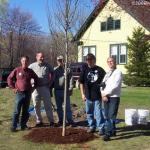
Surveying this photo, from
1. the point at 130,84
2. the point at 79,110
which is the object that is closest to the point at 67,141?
the point at 79,110

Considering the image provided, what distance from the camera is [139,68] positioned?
128 feet

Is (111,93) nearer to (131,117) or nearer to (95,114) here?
(95,114)

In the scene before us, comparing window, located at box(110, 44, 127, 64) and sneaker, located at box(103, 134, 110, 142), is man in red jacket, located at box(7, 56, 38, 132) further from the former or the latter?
window, located at box(110, 44, 127, 64)

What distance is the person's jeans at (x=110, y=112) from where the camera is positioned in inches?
436

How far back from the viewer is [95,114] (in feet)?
37.7

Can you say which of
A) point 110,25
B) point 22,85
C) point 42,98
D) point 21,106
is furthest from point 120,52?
point 22,85

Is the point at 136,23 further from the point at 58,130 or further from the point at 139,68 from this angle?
the point at 58,130

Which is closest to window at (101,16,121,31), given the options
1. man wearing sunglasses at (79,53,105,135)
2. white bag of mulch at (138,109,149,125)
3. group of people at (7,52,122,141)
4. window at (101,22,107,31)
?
window at (101,22,107,31)

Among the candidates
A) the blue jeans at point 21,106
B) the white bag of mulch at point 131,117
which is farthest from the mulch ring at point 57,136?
the white bag of mulch at point 131,117

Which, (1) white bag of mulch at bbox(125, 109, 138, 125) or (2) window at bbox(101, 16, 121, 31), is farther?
(2) window at bbox(101, 16, 121, 31)

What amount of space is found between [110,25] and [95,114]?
112ft

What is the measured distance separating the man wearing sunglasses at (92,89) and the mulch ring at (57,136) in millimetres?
341

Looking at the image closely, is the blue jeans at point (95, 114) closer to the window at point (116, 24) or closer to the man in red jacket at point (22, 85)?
the man in red jacket at point (22, 85)

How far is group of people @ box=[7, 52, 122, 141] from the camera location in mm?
11062
